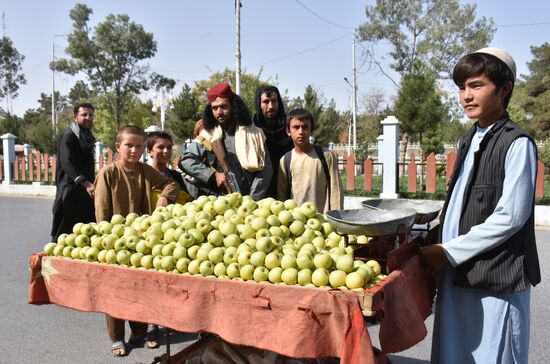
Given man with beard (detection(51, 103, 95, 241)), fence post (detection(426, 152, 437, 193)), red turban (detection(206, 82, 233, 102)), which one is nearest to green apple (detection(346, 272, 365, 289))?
red turban (detection(206, 82, 233, 102))

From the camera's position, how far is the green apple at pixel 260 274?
2.11 metres

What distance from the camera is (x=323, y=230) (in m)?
2.64

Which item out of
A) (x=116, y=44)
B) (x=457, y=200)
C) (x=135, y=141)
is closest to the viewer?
(x=457, y=200)

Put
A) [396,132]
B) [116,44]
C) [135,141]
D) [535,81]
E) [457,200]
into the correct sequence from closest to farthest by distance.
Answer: [457,200]
[135,141]
[396,132]
[116,44]
[535,81]

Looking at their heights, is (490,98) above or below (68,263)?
above

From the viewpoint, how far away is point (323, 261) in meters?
2.09

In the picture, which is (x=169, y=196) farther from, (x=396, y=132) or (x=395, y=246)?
(x=396, y=132)

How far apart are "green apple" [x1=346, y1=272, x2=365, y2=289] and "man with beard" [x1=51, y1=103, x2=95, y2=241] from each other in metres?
3.62

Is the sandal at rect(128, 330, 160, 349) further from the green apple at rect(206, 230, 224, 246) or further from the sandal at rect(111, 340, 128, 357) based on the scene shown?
the green apple at rect(206, 230, 224, 246)

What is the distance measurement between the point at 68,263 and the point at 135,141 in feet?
3.69

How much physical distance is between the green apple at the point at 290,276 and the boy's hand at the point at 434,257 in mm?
640

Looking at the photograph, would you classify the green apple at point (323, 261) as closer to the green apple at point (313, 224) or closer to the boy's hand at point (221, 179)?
the green apple at point (313, 224)

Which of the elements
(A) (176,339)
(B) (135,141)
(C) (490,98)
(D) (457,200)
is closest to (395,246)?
(D) (457,200)

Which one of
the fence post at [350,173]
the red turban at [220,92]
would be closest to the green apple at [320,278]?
the red turban at [220,92]
